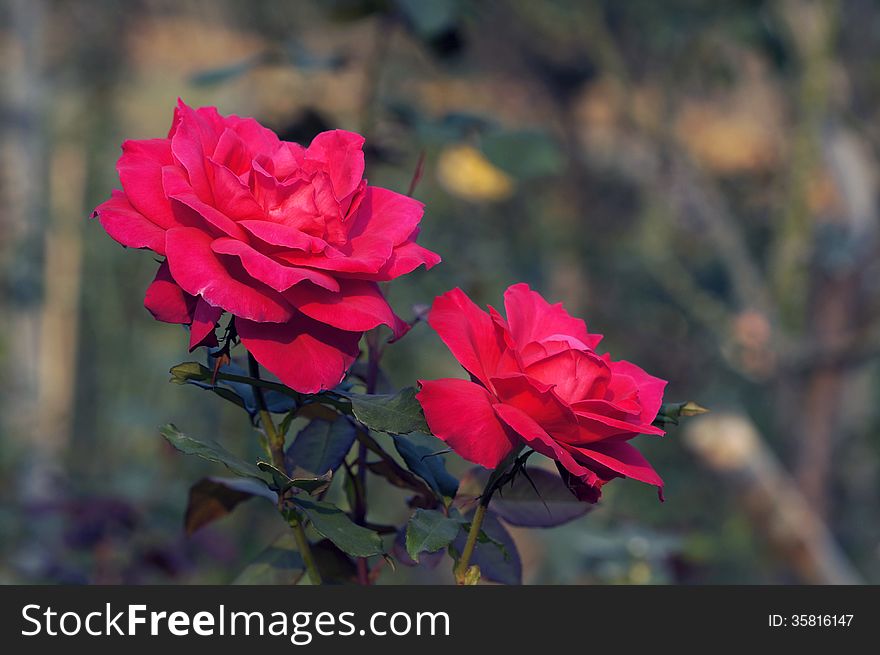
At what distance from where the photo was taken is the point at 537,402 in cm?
45

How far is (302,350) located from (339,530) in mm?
95

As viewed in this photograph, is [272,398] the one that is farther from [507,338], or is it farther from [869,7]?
[869,7]

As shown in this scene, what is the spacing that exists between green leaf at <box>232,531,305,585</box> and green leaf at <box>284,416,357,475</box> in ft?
0.21

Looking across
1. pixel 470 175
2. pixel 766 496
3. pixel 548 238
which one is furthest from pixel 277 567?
pixel 548 238

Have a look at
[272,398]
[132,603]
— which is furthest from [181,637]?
[272,398]

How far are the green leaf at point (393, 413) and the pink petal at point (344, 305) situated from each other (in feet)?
0.12

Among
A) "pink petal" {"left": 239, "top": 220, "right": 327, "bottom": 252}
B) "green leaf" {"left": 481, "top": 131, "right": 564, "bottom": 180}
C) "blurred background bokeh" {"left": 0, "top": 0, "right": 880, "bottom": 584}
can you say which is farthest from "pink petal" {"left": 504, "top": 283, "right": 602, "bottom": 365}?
"green leaf" {"left": 481, "top": 131, "right": 564, "bottom": 180}

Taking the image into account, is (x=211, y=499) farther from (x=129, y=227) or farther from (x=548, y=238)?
(x=548, y=238)

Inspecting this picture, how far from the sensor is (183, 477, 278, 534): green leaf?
60 cm

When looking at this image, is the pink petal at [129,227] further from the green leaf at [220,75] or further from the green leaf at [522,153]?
the green leaf at [220,75]

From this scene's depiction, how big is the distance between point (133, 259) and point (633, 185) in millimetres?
2155

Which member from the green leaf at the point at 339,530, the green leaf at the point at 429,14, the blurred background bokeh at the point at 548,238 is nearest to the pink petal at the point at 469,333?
the green leaf at the point at 339,530

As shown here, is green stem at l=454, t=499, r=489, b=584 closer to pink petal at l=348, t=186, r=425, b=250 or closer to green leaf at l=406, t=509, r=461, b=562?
green leaf at l=406, t=509, r=461, b=562

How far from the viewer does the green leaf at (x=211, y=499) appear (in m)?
0.60
